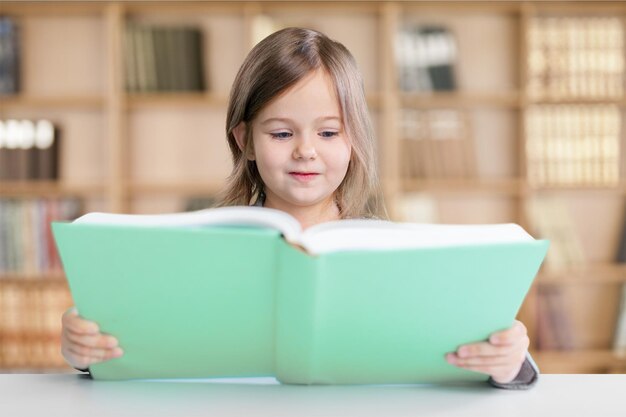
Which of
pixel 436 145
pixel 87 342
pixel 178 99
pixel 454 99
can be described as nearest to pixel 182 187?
pixel 178 99

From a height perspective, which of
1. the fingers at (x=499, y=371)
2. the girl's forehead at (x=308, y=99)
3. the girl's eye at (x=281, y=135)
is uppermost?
the girl's forehead at (x=308, y=99)

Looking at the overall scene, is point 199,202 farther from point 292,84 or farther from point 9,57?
point 292,84

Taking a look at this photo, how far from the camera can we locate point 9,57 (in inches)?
130

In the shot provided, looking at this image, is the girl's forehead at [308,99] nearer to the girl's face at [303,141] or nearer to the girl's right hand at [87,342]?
the girl's face at [303,141]

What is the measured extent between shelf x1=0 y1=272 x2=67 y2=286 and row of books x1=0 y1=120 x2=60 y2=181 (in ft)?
1.38

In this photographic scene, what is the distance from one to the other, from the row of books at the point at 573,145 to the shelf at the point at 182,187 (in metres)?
1.39

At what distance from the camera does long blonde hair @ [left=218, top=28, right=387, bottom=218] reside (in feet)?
4.06

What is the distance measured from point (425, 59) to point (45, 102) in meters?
1.69

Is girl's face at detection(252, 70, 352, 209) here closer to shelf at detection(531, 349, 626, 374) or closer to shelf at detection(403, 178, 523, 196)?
shelf at detection(403, 178, 523, 196)

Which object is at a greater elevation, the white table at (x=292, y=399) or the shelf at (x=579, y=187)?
the shelf at (x=579, y=187)

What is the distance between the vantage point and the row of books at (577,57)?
10.6ft

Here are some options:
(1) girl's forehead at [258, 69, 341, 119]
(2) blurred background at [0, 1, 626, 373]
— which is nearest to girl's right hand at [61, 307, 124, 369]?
(1) girl's forehead at [258, 69, 341, 119]

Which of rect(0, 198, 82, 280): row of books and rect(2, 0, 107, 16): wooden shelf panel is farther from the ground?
rect(2, 0, 107, 16): wooden shelf panel

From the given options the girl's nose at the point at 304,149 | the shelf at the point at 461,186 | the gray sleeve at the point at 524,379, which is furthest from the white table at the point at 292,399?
the shelf at the point at 461,186
